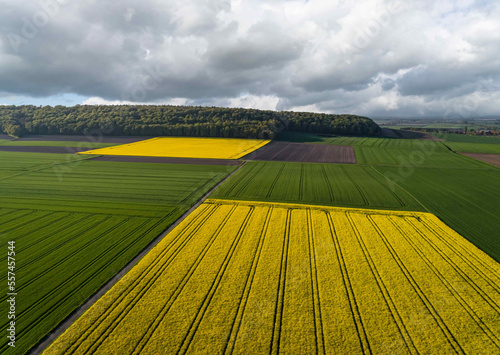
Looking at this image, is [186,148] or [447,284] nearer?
[447,284]

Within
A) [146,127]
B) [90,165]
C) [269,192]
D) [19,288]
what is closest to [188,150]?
[90,165]

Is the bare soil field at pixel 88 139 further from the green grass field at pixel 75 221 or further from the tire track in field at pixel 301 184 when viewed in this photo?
the tire track in field at pixel 301 184

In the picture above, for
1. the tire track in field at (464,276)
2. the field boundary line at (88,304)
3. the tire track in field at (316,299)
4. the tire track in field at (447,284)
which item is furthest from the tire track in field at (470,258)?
the field boundary line at (88,304)

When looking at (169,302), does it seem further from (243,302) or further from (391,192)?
(391,192)

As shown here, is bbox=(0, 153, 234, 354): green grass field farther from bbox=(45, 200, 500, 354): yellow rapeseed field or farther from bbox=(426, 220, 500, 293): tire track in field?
bbox=(426, 220, 500, 293): tire track in field

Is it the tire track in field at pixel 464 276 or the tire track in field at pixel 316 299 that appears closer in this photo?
the tire track in field at pixel 316 299

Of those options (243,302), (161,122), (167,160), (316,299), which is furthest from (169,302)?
(161,122)
